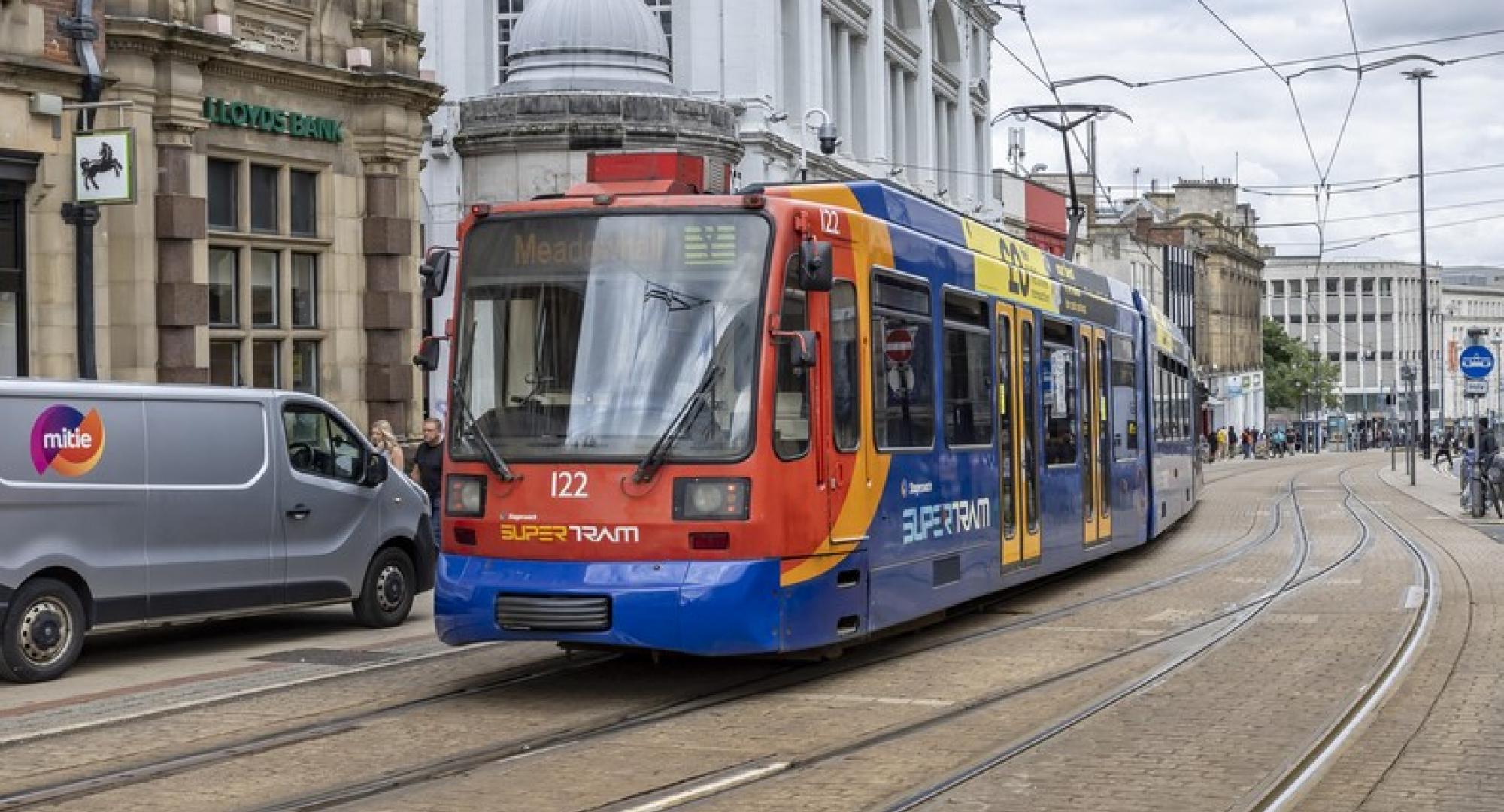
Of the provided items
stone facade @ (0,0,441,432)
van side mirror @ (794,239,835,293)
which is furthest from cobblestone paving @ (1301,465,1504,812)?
stone facade @ (0,0,441,432)

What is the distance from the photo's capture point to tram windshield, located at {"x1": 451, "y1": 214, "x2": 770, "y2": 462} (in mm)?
11391

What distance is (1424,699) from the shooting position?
11.6m

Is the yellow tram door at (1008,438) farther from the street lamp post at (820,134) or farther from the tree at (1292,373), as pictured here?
the tree at (1292,373)

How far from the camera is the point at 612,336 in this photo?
11531 millimetres

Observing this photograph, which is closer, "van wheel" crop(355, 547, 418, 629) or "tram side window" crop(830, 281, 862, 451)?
"tram side window" crop(830, 281, 862, 451)

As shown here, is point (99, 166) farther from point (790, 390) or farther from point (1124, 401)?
point (790, 390)

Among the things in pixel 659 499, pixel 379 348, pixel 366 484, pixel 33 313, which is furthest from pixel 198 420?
pixel 379 348

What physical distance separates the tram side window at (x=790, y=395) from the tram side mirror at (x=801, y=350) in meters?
0.03

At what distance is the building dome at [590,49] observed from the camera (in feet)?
122

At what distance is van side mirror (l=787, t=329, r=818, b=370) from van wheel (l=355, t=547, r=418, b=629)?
20.3ft

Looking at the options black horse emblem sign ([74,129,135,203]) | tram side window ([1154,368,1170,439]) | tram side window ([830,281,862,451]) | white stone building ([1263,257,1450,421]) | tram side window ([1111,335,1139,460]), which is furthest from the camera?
white stone building ([1263,257,1450,421])

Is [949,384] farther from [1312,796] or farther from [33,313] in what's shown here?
[33,313]

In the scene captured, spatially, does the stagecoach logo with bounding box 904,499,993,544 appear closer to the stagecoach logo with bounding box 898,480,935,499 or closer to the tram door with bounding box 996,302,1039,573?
the stagecoach logo with bounding box 898,480,935,499

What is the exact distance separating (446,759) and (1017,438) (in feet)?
24.5
